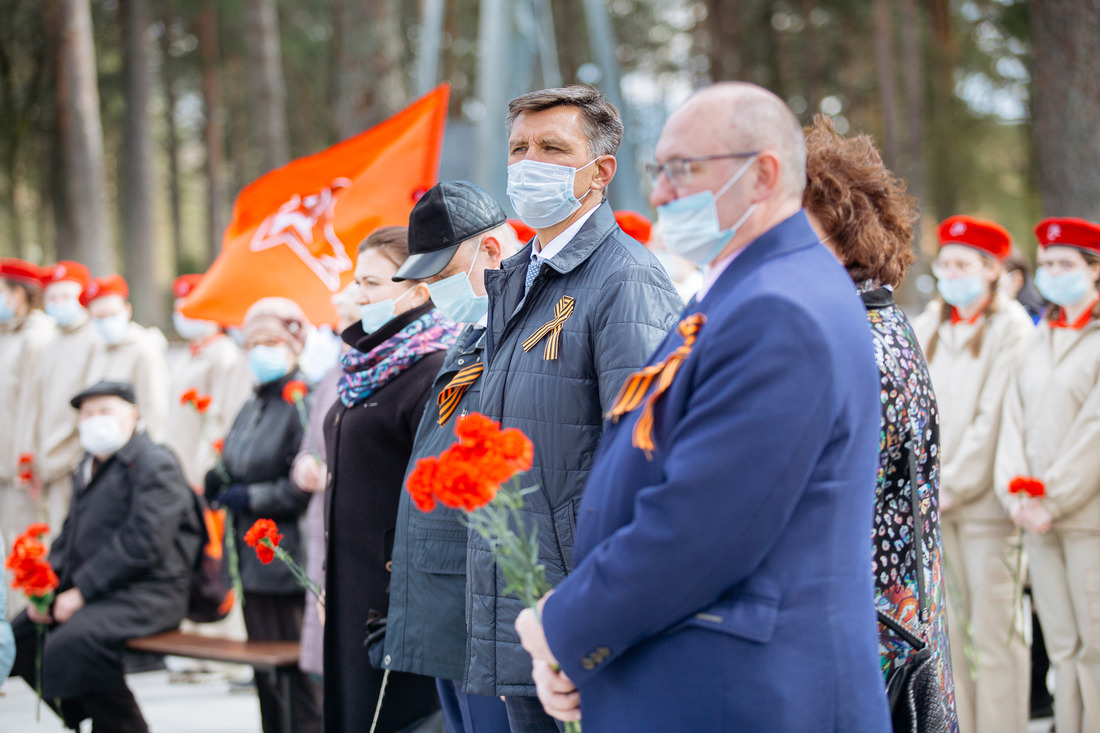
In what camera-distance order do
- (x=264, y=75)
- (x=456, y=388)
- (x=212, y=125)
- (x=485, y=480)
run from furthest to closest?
(x=212, y=125) → (x=264, y=75) → (x=456, y=388) → (x=485, y=480)

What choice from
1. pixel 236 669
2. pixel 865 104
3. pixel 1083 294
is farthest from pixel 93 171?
pixel 865 104

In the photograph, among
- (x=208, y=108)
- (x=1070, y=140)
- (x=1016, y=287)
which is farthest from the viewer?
(x=208, y=108)

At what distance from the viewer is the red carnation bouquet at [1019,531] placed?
4516 mm

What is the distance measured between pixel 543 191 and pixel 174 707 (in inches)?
196

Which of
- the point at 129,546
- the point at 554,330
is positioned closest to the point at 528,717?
the point at 554,330

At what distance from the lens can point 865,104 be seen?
78.3ft

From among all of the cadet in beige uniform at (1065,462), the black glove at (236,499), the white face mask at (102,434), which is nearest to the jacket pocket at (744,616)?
the cadet in beige uniform at (1065,462)

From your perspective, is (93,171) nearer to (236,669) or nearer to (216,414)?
(216,414)

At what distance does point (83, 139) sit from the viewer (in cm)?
1342

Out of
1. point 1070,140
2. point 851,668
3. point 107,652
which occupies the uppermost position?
point 1070,140

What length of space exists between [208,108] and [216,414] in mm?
16481

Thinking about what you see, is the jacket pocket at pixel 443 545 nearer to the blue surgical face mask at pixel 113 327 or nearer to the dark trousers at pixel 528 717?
the dark trousers at pixel 528 717

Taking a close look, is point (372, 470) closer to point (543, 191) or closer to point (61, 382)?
point (543, 191)

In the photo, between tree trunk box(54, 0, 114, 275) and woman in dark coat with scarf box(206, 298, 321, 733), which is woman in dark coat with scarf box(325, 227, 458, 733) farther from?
tree trunk box(54, 0, 114, 275)
